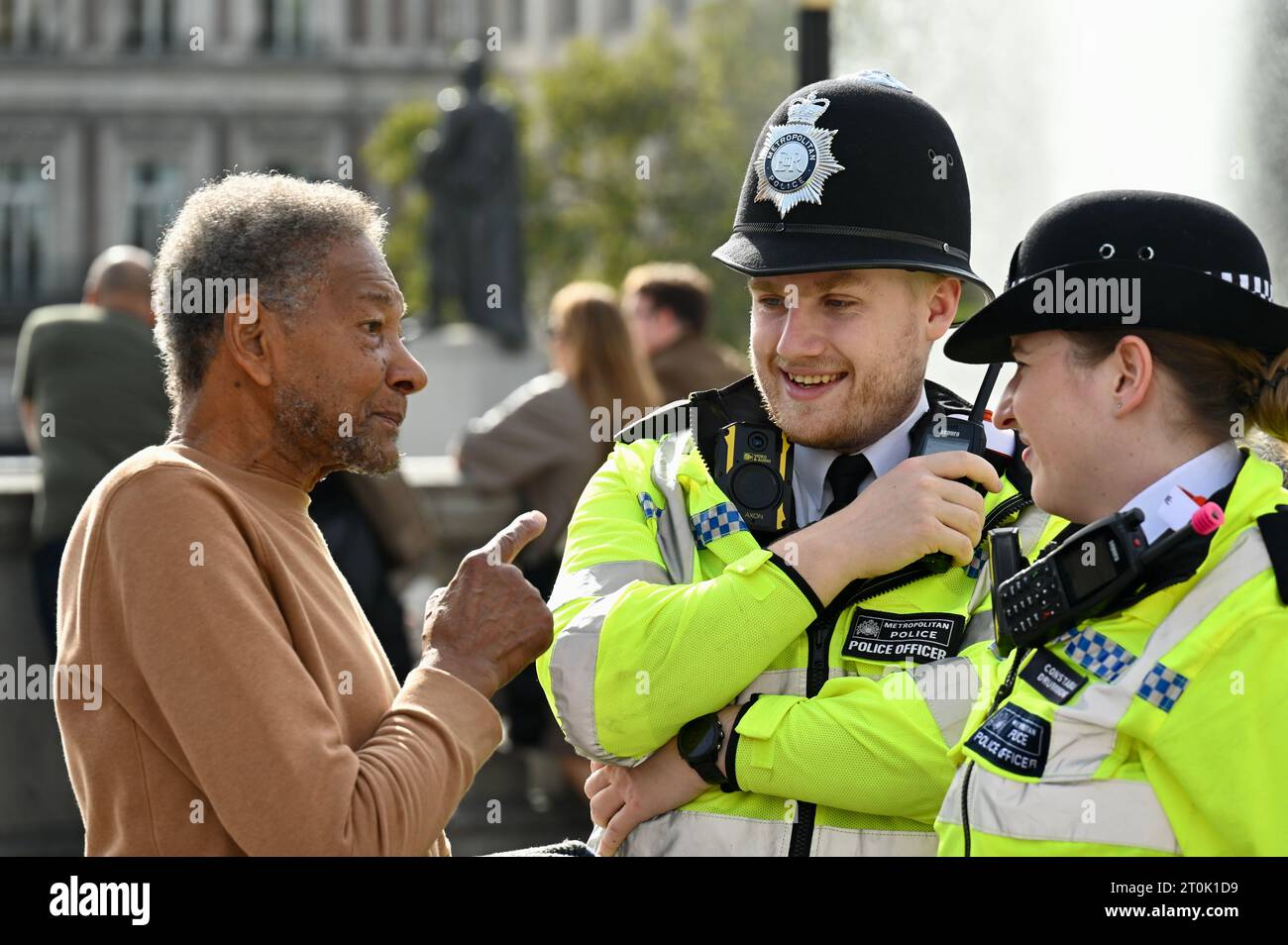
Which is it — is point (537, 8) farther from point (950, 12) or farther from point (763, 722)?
point (763, 722)

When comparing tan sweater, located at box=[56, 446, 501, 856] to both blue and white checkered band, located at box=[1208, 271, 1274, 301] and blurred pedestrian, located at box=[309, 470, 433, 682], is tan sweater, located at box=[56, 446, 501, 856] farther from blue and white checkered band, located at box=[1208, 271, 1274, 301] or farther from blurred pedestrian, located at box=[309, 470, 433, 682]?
blurred pedestrian, located at box=[309, 470, 433, 682]

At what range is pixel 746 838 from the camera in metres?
2.70

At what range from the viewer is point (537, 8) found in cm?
5159

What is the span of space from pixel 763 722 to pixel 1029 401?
58 cm

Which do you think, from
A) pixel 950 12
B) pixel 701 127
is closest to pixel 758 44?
pixel 701 127

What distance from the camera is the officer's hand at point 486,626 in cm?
267

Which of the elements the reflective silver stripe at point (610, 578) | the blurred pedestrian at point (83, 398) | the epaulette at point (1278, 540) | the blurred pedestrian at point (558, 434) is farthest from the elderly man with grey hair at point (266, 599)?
the blurred pedestrian at point (558, 434)

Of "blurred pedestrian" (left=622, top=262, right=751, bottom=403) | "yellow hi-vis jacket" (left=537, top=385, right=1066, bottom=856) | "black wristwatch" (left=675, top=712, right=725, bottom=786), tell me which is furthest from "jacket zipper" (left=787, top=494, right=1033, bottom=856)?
"blurred pedestrian" (left=622, top=262, right=751, bottom=403)

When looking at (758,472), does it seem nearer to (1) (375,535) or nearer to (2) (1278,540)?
(2) (1278,540)

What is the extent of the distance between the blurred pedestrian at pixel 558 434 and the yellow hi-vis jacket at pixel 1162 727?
477 cm

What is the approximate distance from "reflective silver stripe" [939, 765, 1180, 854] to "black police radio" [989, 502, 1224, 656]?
0.20m

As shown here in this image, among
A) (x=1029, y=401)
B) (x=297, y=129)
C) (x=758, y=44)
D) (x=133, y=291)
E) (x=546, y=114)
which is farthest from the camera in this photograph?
(x=297, y=129)

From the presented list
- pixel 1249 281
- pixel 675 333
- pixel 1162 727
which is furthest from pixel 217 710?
pixel 675 333

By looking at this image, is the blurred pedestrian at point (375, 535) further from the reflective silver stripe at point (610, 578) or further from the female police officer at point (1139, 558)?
the female police officer at point (1139, 558)
